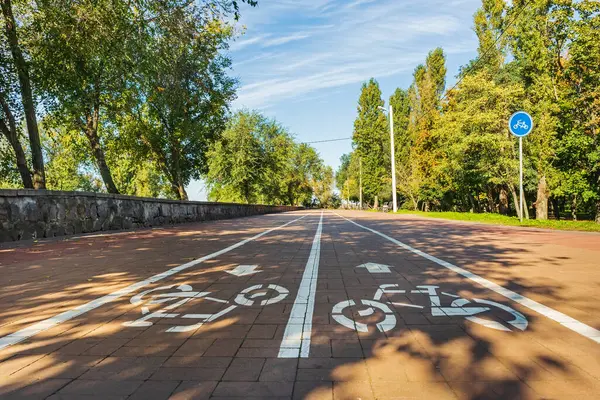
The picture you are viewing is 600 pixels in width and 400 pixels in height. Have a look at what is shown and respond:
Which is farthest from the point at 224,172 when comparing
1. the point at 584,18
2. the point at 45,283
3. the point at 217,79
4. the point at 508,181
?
the point at 45,283

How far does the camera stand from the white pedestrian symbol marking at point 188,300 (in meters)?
3.56

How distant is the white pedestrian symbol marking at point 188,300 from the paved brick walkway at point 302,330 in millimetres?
26

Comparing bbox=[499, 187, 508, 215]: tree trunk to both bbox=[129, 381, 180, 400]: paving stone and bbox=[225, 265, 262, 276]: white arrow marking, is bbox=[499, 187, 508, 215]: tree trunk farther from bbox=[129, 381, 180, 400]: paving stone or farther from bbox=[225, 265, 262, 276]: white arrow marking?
bbox=[129, 381, 180, 400]: paving stone

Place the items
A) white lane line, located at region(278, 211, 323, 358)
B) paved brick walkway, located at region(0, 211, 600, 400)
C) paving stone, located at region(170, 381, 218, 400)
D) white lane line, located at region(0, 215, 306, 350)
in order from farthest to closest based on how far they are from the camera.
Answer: white lane line, located at region(0, 215, 306, 350), white lane line, located at region(278, 211, 323, 358), paved brick walkway, located at region(0, 211, 600, 400), paving stone, located at region(170, 381, 218, 400)

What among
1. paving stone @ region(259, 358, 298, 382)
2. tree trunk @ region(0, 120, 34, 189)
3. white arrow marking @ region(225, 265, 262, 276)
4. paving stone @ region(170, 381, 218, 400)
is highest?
tree trunk @ region(0, 120, 34, 189)

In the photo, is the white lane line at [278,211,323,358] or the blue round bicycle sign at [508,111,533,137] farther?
the blue round bicycle sign at [508,111,533,137]

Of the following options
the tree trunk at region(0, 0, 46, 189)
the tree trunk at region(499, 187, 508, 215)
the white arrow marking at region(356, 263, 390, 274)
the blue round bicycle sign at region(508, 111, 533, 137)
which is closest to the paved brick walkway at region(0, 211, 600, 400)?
the white arrow marking at region(356, 263, 390, 274)

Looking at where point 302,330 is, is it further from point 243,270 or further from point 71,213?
point 71,213

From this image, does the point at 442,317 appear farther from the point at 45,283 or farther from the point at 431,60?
the point at 431,60

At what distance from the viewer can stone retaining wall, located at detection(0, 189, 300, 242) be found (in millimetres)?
9570

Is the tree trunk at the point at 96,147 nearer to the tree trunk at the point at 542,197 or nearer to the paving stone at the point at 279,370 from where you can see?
the paving stone at the point at 279,370

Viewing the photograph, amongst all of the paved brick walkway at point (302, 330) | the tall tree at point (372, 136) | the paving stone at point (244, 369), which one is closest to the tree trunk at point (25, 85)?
the paved brick walkway at point (302, 330)

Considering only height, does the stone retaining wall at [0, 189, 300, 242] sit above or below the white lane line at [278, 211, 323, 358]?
above

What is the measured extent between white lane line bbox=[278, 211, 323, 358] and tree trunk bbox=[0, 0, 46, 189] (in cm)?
1359
